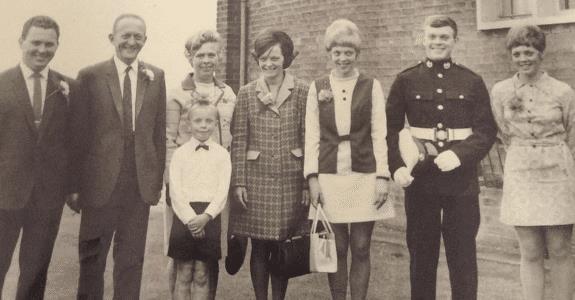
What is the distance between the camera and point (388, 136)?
402cm

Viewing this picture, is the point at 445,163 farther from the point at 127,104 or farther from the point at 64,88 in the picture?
the point at 64,88

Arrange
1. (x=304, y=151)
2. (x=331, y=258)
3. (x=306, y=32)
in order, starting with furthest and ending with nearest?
(x=306, y=32) → (x=304, y=151) → (x=331, y=258)

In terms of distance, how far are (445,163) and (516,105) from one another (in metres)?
0.69

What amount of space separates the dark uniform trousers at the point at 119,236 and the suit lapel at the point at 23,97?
1.99ft

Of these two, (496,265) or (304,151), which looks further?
(496,265)

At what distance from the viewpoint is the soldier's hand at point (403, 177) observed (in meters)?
3.77

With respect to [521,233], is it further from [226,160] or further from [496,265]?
[496,265]

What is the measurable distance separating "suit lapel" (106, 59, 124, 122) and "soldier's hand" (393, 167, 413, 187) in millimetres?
1892

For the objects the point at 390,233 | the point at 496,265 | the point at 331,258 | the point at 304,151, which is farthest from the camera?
the point at 390,233

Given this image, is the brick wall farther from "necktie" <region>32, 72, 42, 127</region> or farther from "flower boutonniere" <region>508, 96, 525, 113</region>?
"necktie" <region>32, 72, 42, 127</region>

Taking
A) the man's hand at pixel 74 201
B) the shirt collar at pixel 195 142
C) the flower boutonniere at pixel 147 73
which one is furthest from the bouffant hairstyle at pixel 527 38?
the man's hand at pixel 74 201

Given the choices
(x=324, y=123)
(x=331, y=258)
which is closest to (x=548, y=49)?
(x=324, y=123)

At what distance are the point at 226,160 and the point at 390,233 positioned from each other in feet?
14.2

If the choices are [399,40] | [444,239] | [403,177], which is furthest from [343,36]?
[399,40]
